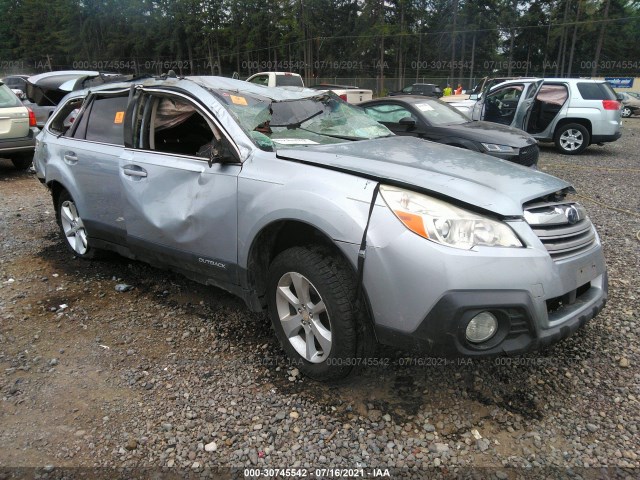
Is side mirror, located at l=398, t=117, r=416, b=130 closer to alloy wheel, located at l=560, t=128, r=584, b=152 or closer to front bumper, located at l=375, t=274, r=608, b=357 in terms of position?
front bumper, located at l=375, t=274, r=608, b=357

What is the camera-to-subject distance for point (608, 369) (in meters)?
2.84

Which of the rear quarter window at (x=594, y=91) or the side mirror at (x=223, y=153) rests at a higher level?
the rear quarter window at (x=594, y=91)

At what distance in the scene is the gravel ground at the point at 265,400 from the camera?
7.36ft

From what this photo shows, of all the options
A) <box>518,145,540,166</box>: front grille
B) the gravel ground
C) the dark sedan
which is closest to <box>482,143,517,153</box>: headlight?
the dark sedan

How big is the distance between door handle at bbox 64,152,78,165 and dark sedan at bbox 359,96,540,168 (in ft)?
13.6

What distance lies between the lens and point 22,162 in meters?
9.38

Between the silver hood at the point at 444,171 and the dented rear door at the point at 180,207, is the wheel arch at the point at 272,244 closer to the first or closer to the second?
the dented rear door at the point at 180,207

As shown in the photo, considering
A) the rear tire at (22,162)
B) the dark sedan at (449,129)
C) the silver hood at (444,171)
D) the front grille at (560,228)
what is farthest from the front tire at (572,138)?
the rear tire at (22,162)

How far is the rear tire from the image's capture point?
9.26 m

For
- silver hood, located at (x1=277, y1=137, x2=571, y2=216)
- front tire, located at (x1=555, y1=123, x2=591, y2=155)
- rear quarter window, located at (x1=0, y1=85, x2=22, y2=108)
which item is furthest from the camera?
front tire, located at (x1=555, y1=123, x2=591, y2=155)

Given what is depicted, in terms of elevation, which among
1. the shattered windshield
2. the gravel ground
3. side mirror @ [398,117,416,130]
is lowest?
the gravel ground

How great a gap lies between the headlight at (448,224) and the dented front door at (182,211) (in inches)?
43.7

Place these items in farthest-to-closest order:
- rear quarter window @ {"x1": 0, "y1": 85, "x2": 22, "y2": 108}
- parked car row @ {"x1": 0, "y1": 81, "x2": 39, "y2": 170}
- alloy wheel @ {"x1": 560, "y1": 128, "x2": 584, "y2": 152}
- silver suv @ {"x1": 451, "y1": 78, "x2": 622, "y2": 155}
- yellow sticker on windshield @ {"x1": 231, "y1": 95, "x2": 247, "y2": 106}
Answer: alloy wheel @ {"x1": 560, "y1": 128, "x2": 584, "y2": 152} → silver suv @ {"x1": 451, "y1": 78, "x2": 622, "y2": 155} → rear quarter window @ {"x1": 0, "y1": 85, "x2": 22, "y2": 108} → parked car row @ {"x1": 0, "y1": 81, "x2": 39, "y2": 170} → yellow sticker on windshield @ {"x1": 231, "y1": 95, "x2": 247, "y2": 106}

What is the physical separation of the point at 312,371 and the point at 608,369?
1756mm
